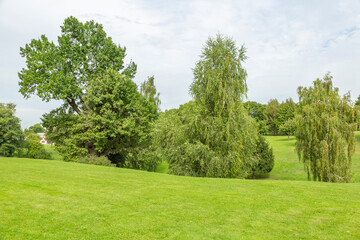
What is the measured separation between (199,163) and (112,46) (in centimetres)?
1888

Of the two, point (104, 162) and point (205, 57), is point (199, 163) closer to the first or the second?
point (205, 57)

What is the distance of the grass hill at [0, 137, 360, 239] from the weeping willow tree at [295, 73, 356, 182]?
28.0 feet

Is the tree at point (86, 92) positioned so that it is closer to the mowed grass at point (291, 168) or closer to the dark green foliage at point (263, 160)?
the dark green foliage at point (263, 160)

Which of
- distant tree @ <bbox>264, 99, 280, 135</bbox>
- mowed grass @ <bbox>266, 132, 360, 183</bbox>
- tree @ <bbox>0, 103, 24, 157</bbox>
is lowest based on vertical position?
mowed grass @ <bbox>266, 132, 360, 183</bbox>

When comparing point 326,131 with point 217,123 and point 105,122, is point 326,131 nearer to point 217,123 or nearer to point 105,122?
point 217,123

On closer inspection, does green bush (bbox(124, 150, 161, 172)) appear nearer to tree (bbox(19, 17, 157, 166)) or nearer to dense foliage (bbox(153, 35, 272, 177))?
tree (bbox(19, 17, 157, 166))

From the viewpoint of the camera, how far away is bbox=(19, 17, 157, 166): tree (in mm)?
26562

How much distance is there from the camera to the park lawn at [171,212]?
20.3ft

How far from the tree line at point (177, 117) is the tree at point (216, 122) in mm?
79

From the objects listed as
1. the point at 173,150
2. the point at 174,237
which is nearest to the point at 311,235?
the point at 174,237

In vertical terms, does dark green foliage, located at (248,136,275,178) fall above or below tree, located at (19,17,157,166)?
below

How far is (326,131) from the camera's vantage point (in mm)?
19172

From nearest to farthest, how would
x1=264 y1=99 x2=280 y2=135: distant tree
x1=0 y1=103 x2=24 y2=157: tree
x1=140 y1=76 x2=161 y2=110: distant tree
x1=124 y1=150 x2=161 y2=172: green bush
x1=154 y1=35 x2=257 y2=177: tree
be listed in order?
x1=154 y1=35 x2=257 y2=177: tree → x1=124 y1=150 x2=161 y2=172: green bush → x1=0 y1=103 x2=24 y2=157: tree → x1=140 y1=76 x2=161 y2=110: distant tree → x1=264 y1=99 x2=280 y2=135: distant tree

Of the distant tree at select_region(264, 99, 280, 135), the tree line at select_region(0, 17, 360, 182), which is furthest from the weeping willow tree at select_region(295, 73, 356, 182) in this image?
the distant tree at select_region(264, 99, 280, 135)
